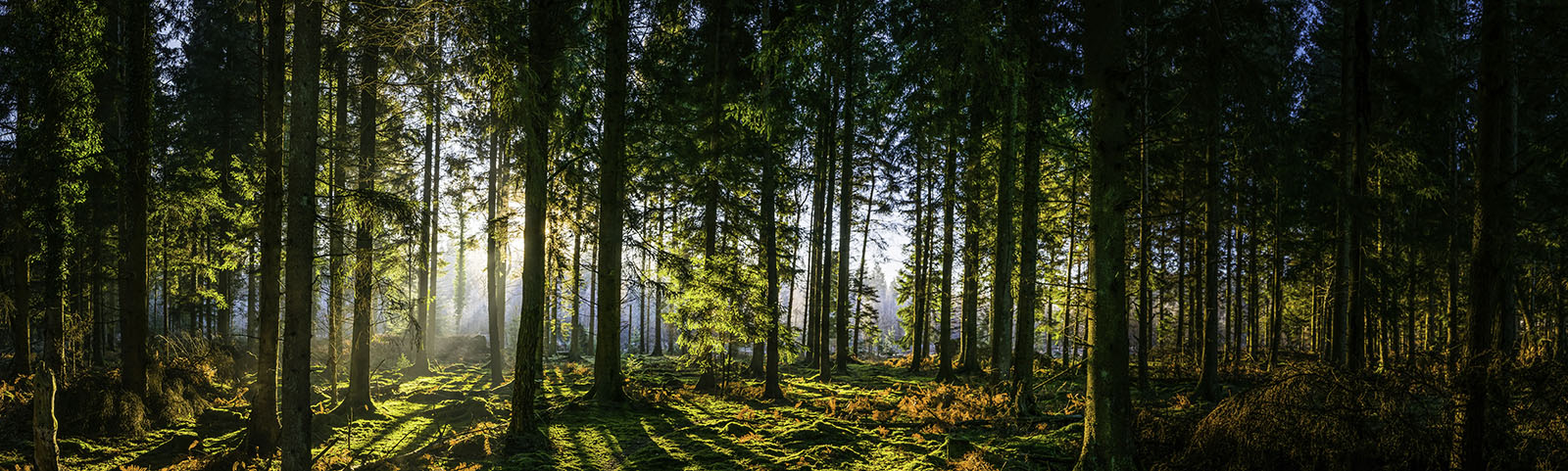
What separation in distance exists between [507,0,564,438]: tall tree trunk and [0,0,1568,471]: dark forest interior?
7 cm

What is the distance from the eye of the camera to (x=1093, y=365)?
5715 millimetres

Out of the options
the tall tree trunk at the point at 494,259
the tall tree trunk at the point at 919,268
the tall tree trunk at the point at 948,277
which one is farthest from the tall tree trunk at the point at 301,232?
the tall tree trunk at the point at 919,268

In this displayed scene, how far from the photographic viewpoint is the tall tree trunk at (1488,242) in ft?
19.5

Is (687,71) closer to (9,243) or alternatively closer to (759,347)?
(759,347)

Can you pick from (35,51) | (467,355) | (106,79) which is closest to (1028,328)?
(35,51)

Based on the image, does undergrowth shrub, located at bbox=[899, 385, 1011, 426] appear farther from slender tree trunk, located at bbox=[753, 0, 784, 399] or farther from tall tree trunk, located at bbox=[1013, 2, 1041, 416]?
slender tree trunk, located at bbox=[753, 0, 784, 399]

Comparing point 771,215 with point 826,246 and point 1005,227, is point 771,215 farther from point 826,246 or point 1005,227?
point 1005,227

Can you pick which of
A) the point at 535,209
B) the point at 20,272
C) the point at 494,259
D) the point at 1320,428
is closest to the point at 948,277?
the point at 1320,428

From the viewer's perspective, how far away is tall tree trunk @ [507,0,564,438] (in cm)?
848

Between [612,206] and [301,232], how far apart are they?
15.8 ft

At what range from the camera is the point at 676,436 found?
9.95 metres

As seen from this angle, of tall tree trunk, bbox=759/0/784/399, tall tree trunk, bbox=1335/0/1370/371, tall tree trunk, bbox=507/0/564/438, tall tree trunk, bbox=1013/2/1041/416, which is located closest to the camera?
tall tree trunk, bbox=507/0/564/438

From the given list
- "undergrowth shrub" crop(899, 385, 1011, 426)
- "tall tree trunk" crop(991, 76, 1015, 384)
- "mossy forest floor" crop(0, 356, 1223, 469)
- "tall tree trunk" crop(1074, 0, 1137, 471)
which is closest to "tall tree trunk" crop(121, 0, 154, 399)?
"mossy forest floor" crop(0, 356, 1223, 469)

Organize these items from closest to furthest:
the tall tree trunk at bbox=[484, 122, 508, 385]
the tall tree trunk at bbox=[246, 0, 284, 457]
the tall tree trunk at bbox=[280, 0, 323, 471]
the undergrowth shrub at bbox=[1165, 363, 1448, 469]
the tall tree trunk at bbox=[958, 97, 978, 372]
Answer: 1. the undergrowth shrub at bbox=[1165, 363, 1448, 469]
2. the tall tree trunk at bbox=[280, 0, 323, 471]
3. the tall tree trunk at bbox=[246, 0, 284, 457]
4. the tall tree trunk at bbox=[958, 97, 978, 372]
5. the tall tree trunk at bbox=[484, 122, 508, 385]
